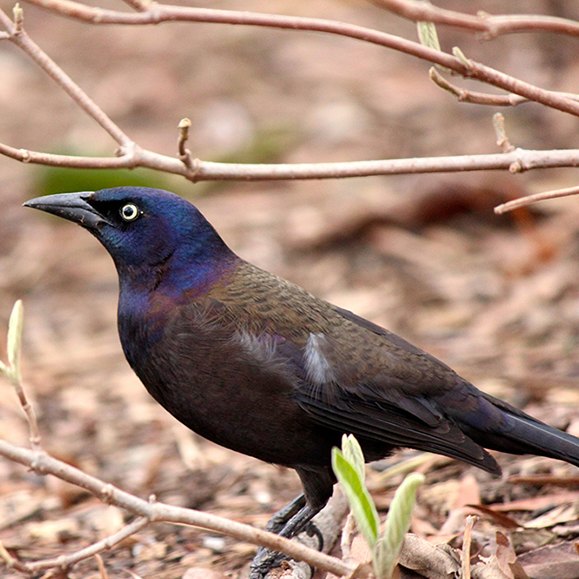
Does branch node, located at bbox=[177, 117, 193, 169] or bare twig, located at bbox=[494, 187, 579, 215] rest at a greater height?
branch node, located at bbox=[177, 117, 193, 169]

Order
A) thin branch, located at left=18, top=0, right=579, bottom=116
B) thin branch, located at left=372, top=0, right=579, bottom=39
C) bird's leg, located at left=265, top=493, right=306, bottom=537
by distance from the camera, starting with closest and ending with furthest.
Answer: thin branch, located at left=372, top=0, right=579, bottom=39 < thin branch, located at left=18, top=0, right=579, bottom=116 < bird's leg, located at left=265, top=493, right=306, bottom=537

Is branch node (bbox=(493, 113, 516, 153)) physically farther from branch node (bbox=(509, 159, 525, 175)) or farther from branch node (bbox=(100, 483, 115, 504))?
branch node (bbox=(100, 483, 115, 504))

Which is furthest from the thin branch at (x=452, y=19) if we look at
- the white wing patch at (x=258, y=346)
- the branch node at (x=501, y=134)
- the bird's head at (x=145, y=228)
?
the bird's head at (x=145, y=228)

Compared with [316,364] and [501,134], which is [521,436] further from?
[501,134]

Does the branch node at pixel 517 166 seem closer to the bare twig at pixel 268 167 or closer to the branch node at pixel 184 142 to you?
the bare twig at pixel 268 167

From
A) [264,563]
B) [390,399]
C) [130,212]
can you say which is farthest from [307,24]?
[264,563]

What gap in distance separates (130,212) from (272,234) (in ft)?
11.5

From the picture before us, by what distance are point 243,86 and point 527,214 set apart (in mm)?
4141

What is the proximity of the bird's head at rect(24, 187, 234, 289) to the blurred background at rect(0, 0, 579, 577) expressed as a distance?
119cm

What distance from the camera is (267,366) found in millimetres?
3178

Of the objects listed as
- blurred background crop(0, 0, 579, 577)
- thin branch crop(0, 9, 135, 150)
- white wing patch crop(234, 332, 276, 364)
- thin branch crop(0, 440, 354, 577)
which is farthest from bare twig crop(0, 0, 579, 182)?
blurred background crop(0, 0, 579, 577)

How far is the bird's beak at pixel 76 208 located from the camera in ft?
11.6

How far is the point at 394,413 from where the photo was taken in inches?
131

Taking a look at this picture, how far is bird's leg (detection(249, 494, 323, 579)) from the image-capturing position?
10.6 feet
